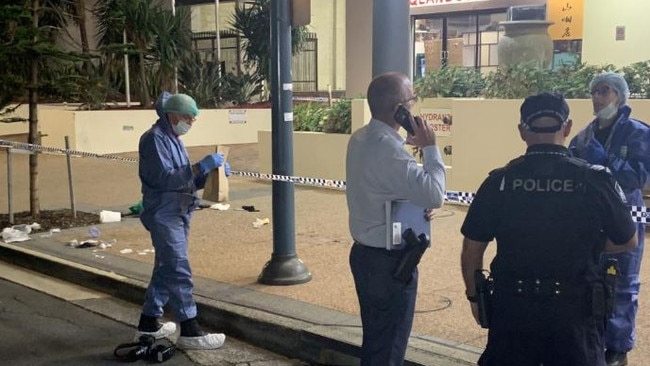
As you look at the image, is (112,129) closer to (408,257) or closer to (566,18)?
(566,18)

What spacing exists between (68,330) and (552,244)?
15.3 ft

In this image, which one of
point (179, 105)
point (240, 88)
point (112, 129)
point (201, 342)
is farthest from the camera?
point (240, 88)

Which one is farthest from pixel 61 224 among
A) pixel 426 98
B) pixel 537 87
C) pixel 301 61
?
pixel 301 61

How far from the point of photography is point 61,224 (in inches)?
414

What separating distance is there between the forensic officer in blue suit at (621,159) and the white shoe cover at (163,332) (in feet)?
10.3

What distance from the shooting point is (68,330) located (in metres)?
6.46

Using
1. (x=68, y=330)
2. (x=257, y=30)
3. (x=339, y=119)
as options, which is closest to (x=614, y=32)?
(x=339, y=119)

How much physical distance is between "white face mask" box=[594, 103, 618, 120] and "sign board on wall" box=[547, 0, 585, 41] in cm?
1346

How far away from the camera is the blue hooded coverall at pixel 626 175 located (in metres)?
4.77

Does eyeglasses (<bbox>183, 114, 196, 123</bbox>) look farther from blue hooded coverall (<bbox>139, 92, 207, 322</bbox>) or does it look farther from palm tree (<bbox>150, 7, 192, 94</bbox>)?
palm tree (<bbox>150, 7, 192, 94</bbox>)

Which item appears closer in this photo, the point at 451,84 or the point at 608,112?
the point at 608,112

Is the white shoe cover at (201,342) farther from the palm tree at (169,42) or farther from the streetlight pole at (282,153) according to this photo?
the palm tree at (169,42)

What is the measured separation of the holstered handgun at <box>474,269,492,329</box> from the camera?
10.5 feet

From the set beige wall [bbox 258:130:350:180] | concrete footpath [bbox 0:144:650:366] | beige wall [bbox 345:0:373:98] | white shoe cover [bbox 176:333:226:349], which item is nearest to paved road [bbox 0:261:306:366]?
white shoe cover [bbox 176:333:226:349]
